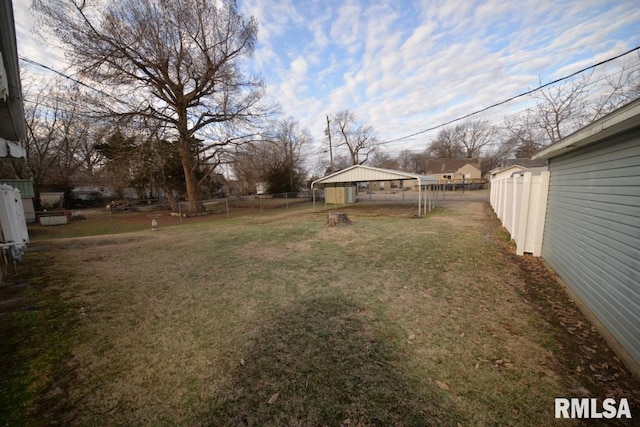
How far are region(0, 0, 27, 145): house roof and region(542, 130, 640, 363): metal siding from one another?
7.29 metres

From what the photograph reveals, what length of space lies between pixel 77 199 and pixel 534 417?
1494 inches

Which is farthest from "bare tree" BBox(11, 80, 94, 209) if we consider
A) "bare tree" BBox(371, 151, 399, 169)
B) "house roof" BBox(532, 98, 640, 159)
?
"bare tree" BBox(371, 151, 399, 169)

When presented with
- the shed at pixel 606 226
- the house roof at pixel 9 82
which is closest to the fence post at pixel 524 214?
the shed at pixel 606 226

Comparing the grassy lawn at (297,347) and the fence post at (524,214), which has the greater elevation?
the fence post at (524,214)

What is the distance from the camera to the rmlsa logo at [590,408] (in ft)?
6.07

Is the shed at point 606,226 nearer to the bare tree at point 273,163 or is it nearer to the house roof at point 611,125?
the house roof at point 611,125

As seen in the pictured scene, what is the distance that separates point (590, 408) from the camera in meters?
1.89

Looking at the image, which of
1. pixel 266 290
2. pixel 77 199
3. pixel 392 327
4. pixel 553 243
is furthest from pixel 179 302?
pixel 77 199

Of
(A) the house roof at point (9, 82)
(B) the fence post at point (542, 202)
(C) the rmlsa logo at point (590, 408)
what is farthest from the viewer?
(B) the fence post at point (542, 202)

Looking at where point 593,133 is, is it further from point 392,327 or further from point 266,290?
point 266,290

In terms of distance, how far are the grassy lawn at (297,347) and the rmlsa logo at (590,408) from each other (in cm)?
8

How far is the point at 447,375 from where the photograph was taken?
2.21m

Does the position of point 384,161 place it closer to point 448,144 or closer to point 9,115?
point 448,144

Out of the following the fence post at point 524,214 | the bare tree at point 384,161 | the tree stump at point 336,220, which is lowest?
the tree stump at point 336,220
